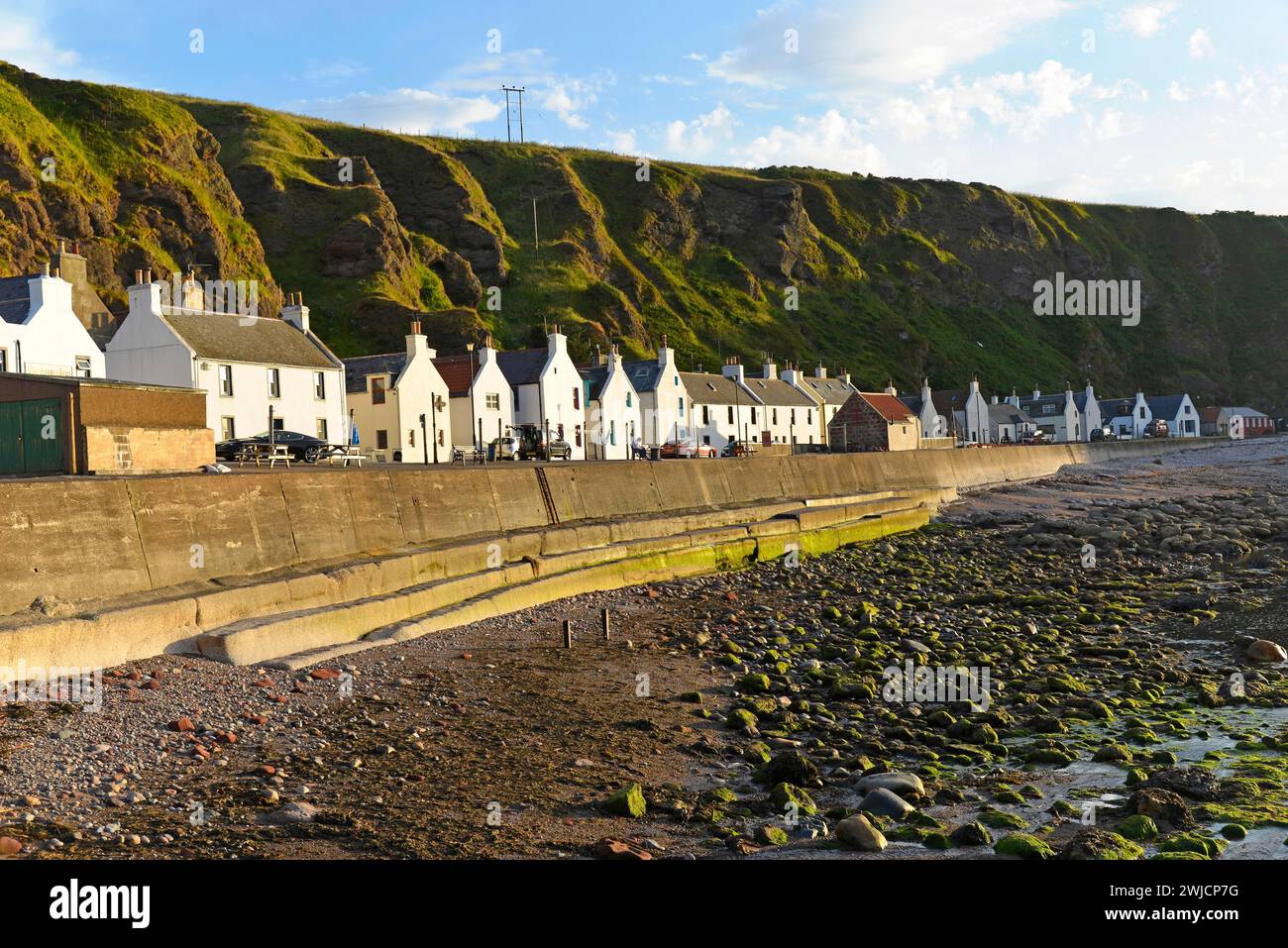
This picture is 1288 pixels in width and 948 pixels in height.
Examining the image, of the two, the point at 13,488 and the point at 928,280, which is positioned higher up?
the point at 928,280

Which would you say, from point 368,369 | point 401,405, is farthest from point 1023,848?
point 368,369

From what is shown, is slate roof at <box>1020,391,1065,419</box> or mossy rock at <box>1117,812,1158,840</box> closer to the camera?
mossy rock at <box>1117,812,1158,840</box>

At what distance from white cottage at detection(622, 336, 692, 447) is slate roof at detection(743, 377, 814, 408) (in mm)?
11345

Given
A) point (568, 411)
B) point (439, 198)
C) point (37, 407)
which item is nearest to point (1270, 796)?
point (37, 407)

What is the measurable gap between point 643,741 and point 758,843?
3161 millimetres

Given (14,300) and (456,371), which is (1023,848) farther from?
(456,371)

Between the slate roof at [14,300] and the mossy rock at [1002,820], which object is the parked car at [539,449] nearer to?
the slate roof at [14,300]

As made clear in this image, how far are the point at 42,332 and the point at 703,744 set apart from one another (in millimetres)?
41649

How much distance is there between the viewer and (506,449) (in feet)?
197

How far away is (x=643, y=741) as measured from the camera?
469 inches

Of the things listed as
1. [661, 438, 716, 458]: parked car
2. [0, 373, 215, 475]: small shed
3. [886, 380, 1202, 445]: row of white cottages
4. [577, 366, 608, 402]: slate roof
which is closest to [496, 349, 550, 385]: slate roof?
[577, 366, 608, 402]: slate roof

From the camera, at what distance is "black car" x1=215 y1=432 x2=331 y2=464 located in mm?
40562

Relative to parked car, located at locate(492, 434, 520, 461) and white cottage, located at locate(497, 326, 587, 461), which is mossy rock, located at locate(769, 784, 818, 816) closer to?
parked car, located at locate(492, 434, 520, 461)
